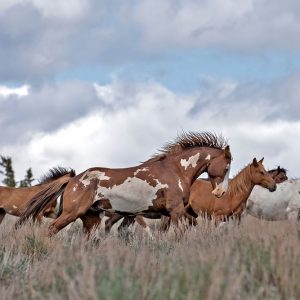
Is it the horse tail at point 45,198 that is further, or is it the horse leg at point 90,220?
the horse tail at point 45,198

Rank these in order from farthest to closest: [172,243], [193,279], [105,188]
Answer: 1. [105,188]
2. [172,243]
3. [193,279]

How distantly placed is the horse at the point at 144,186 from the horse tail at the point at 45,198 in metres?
0.66

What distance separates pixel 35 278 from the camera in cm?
692

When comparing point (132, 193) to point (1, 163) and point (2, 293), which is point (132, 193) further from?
point (1, 163)

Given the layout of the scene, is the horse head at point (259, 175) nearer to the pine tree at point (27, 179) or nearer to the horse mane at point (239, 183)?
the horse mane at point (239, 183)

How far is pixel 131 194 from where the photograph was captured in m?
12.5

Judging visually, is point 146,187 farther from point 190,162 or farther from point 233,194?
point 233,194

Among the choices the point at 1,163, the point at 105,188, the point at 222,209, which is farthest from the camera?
the point at 1,163

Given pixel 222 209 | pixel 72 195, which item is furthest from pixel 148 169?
pixel 222 209

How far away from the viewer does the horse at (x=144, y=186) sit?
1237 centimetres

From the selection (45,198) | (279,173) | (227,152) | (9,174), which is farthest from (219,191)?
(9,174)

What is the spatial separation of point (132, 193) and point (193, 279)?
6.93m

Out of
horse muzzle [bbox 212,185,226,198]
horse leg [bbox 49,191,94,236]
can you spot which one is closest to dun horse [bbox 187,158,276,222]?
horse muzzle [bbox 212,185,226,198]

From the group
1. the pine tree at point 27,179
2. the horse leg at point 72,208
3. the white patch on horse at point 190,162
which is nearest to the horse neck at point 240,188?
the white patch on horse at point 190,162
